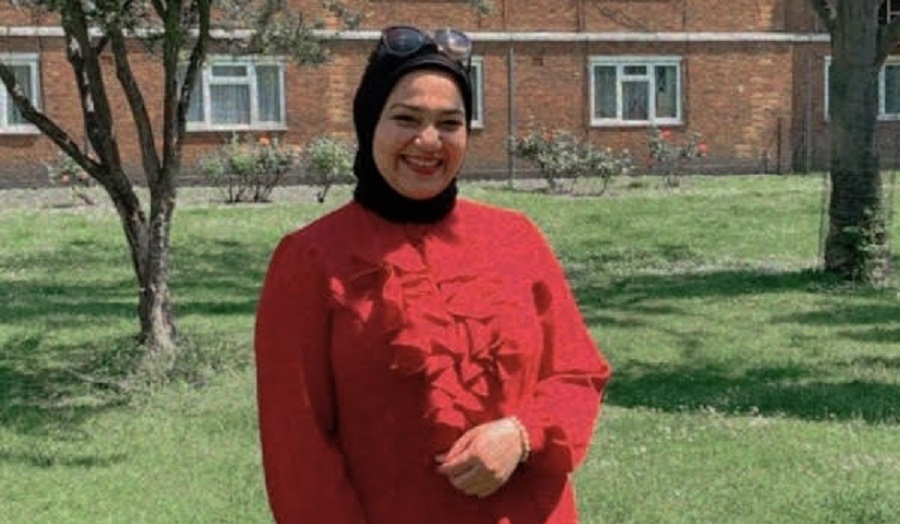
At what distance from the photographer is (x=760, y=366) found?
33.0 feet

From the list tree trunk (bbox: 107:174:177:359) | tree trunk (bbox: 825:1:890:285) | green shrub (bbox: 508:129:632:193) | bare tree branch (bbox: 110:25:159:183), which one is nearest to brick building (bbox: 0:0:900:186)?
green shrub (bbox: 508:129:632:193)

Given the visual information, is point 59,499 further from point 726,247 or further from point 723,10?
point 723,10

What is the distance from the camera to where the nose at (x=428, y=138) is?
9.18ft

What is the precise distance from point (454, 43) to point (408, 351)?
666 mm

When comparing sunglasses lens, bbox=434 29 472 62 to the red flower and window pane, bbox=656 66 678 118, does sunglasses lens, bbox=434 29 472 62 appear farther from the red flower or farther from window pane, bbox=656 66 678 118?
window pane, bbox=656 66 678 118

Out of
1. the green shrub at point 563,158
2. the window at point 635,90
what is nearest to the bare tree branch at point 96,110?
the green shrub at point 563,158

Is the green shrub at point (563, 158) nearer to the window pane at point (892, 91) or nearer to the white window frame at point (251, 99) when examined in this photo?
the white window frame at point (251, 99)

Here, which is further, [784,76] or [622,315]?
[784,76]

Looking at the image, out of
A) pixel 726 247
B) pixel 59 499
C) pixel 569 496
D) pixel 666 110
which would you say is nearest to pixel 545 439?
pixel 569 496

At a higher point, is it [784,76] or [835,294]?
[784,76]

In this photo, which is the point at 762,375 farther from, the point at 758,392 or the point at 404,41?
the point at 404,41

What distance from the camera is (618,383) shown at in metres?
9.53

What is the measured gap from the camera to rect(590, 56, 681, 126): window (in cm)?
3083

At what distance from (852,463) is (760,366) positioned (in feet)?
10.1
